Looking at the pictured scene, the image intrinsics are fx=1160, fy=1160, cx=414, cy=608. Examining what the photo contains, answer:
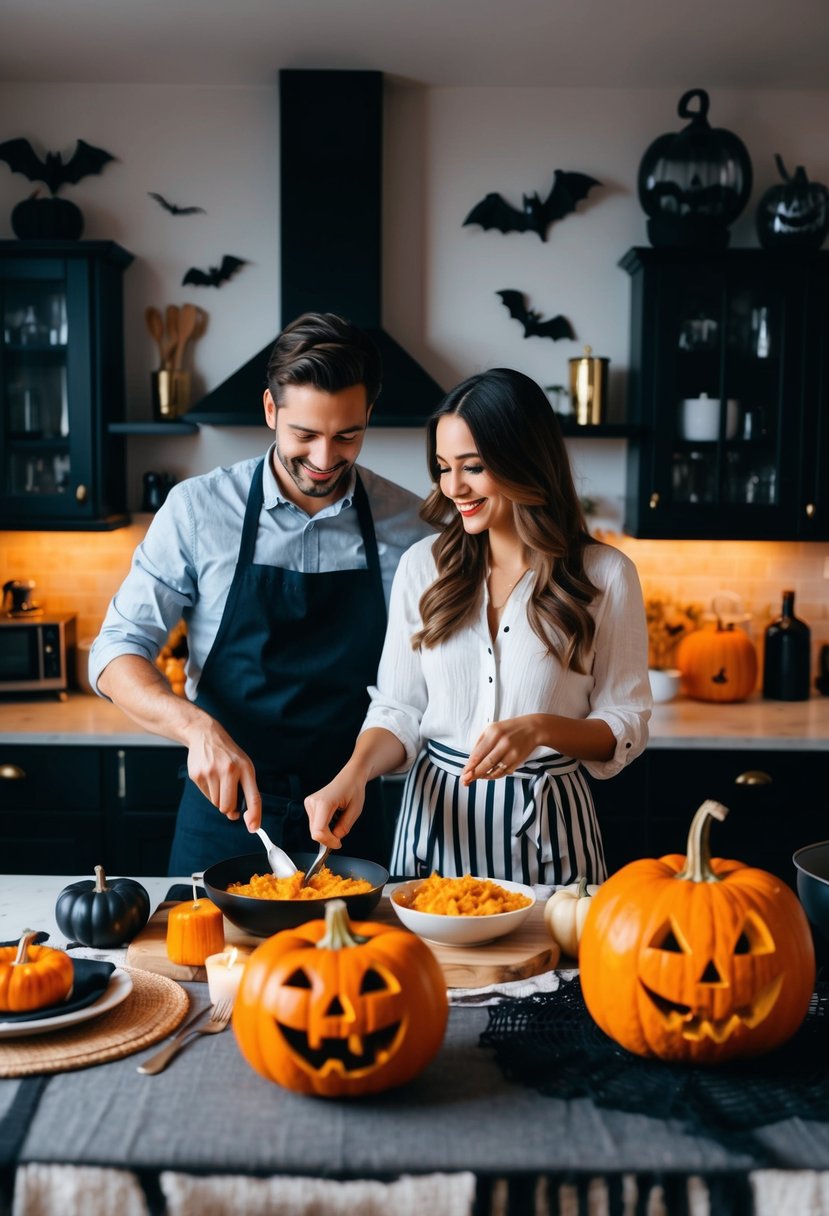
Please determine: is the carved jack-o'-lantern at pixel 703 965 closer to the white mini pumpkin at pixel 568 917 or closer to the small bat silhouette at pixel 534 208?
the white mini pumpkin at pixel 568 917

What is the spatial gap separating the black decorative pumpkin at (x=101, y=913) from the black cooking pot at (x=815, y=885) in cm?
91

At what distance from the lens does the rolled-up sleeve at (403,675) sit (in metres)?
2.14

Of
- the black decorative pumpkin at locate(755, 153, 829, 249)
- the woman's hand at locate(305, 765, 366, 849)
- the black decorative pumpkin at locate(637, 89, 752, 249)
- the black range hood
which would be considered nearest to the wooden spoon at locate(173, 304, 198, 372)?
the black range hood

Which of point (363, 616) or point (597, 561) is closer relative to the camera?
point (597, 561)

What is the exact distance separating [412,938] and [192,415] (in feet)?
8.58

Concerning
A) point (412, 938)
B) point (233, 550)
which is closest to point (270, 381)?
point (233, 550)

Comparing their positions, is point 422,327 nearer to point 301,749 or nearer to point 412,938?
point 301,749

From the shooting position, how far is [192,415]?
11.9 ft

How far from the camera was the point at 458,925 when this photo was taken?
1.58 meters

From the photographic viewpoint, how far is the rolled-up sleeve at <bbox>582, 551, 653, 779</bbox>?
2.10m

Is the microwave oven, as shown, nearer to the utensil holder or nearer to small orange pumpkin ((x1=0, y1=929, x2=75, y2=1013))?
the utensil holder

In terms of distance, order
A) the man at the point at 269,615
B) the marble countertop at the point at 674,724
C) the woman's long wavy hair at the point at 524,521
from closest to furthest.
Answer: the woman's long wavy hair at the point at 524,521 < the man at the point at 269,615 < the marble countertop at the point at 674,724

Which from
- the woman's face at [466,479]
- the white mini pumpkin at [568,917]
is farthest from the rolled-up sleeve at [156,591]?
the white mini pumpkin at [568,917]

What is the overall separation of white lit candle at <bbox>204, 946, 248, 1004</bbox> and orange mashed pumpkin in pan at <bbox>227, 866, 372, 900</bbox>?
0.45ft
